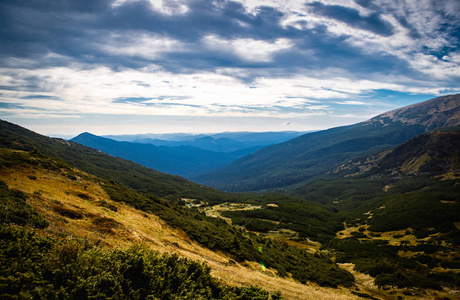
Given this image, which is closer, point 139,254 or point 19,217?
point 139,254

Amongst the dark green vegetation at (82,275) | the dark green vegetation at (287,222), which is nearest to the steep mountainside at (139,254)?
the dark green vegetation at (82,275)

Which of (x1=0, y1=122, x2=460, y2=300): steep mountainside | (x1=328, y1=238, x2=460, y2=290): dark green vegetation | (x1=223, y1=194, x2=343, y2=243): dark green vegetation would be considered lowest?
(x1=223, y1=194, x2=343, y2=243): dark green vegetation

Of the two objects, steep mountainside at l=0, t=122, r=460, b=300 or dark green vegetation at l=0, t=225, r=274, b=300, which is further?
steep mountainside at l=0, t=122, r=460, b=300

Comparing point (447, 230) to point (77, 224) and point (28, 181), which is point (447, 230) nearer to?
point (77, 224)

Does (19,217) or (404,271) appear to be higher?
(19,217)

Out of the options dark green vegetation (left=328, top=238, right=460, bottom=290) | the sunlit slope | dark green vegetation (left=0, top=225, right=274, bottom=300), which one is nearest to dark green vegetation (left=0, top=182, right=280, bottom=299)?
dark green vegetation (left=0, top=225, right=274, bottom=300)

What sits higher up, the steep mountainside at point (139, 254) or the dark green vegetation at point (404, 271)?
the steep mountainside at point (139, 254)

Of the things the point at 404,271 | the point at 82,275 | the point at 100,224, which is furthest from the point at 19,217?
the point at 404,271

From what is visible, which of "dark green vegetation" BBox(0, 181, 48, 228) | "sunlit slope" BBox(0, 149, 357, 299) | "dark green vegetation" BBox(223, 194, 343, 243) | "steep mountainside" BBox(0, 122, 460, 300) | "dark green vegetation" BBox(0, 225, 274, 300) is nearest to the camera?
"dark green vegetation" BBox(0, 225, 274, 300)

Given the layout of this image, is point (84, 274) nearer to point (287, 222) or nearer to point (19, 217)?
point (19, 217)

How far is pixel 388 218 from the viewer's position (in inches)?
4906

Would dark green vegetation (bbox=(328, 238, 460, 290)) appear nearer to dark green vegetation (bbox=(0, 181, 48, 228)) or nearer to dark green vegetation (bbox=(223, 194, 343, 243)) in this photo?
dark green vegetation (bbox=(223, 194, 343, 243))

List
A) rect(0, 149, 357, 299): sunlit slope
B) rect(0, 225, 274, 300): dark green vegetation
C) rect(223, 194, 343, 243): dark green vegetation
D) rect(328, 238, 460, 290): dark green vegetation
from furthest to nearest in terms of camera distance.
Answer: rect(223, 194, 343, 243): dark green vegetation < rect(328, 238, 460, 290): dark green vegetation < rect(0, 149, 357, 299): sunlit slope < rect(0, 225, 274, 300): dark green vegetation

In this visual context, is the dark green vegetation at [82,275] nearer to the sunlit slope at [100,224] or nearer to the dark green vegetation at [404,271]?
the sunlit slope at [100,224]
